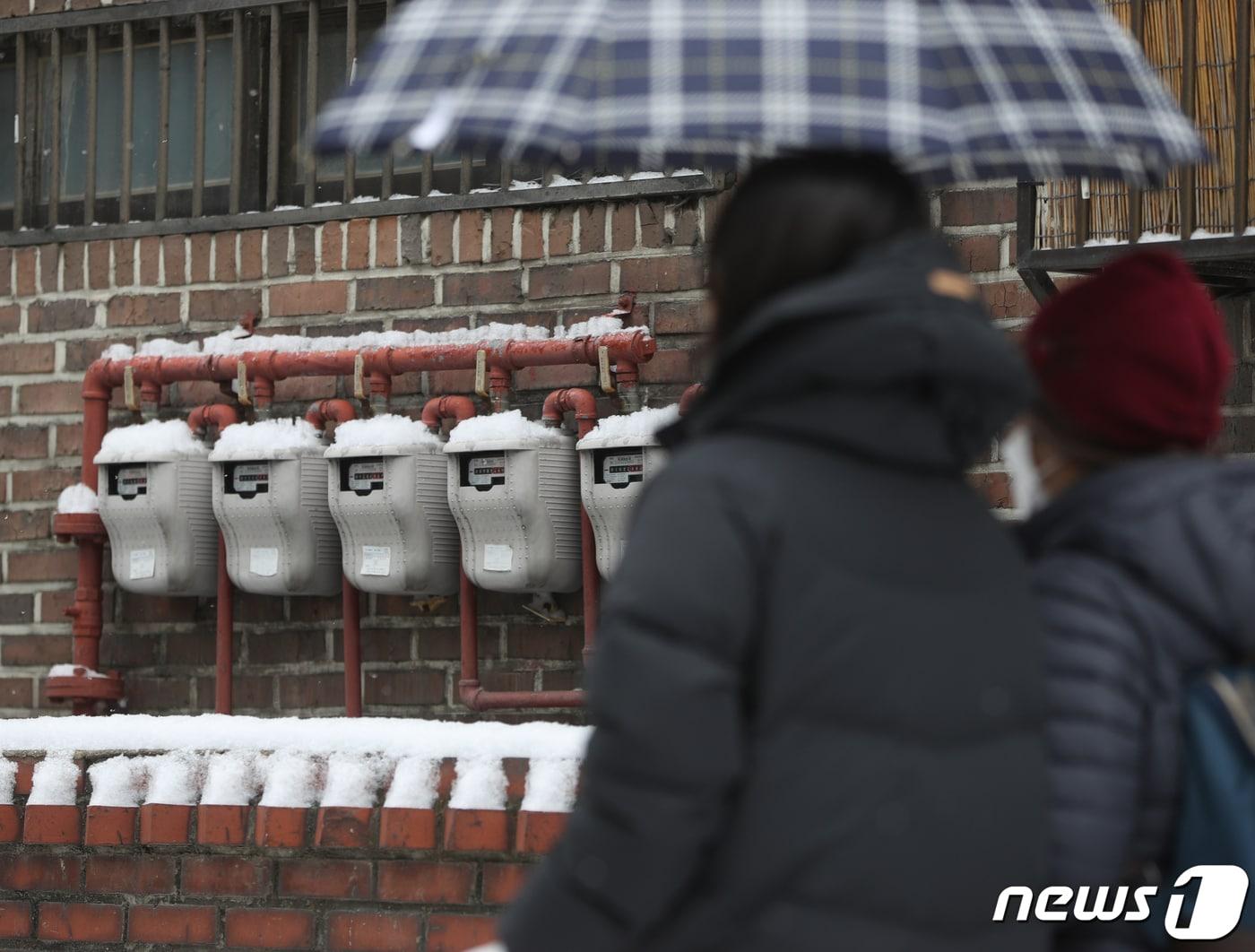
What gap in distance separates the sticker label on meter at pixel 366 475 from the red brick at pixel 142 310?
86 centimetres

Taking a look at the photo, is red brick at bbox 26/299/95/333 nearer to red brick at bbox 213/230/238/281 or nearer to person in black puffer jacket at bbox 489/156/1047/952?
red brick at bbox 213/230/238/281

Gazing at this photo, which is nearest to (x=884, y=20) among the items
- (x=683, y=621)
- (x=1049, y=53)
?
(x=1049, y=53)

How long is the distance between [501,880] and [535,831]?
12cm

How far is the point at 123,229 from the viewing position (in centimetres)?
501

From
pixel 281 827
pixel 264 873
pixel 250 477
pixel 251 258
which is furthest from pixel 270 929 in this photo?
pixel 251 258

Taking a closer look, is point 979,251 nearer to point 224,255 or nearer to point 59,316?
point 224,255

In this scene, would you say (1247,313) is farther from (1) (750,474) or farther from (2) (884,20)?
(1) (750,474)

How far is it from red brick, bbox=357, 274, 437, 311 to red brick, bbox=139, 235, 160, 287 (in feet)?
2.06

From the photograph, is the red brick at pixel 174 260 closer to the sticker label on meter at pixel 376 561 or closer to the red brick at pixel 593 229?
the sticker label on meter at pixel 376 561

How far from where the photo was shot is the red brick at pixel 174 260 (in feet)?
16.3

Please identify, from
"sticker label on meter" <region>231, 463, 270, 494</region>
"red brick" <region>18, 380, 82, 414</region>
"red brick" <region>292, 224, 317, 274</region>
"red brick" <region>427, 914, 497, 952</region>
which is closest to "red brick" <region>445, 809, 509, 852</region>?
"red brick" <region>427, 914, 497, 952</region>

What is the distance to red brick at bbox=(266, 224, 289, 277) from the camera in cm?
485

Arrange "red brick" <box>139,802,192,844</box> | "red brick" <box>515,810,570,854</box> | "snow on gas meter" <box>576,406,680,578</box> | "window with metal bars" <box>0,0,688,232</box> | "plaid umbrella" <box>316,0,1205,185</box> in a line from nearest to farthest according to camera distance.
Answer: "plaid umbrella" <box>316,0,1205,185</box> < "red brick" <box>515,810,570,854</box> < "red brick" <box>139,802,192,844</box> < "snow on gas meter" <box>576,406,680,578</box> < "window with metal bars" <box>0,0,688,232</box>

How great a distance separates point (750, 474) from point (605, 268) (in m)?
3.16
